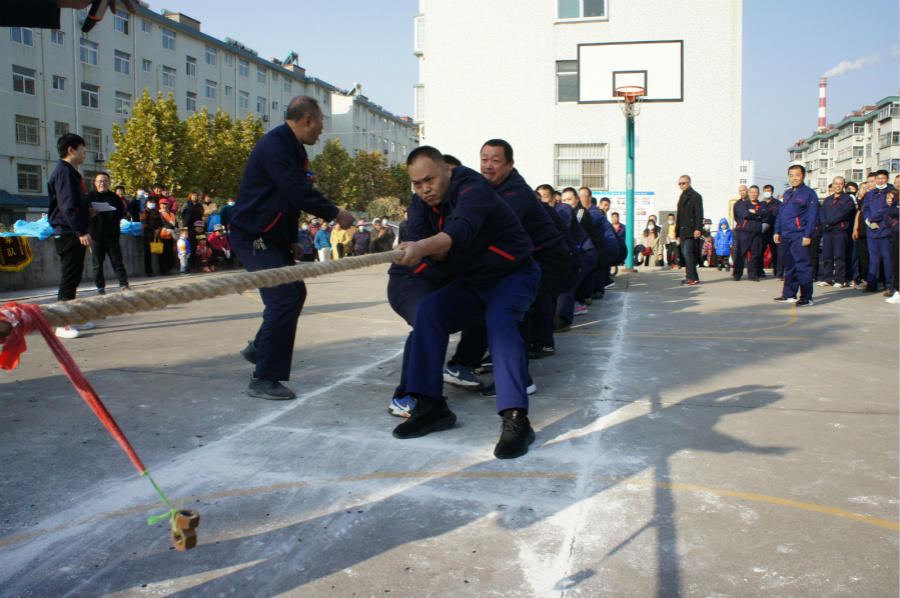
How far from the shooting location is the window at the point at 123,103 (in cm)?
4159

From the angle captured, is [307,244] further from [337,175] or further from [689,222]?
[337,175]

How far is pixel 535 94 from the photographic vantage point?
2264cm

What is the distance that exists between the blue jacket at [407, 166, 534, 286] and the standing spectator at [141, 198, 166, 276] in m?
10.9

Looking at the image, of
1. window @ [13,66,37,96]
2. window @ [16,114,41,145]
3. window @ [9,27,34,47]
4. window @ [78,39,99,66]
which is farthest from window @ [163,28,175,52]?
window @ [16,114,41,145]

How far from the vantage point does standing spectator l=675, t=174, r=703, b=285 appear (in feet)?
39.9

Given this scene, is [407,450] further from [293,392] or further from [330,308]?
[330,308]

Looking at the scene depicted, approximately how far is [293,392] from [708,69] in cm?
2065

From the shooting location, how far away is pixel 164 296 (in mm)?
1895

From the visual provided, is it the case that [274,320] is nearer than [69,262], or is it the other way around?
[274,320]

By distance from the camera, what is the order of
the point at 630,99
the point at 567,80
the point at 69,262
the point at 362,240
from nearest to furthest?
1. the point at 69,262
2. the point at 630,99
3. the point at 362,240
4. the point at 567,80

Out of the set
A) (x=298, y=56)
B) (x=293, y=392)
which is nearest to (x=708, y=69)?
(x=293, y=392)

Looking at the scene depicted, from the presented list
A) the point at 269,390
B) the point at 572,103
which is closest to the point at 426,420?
the point at 269,390

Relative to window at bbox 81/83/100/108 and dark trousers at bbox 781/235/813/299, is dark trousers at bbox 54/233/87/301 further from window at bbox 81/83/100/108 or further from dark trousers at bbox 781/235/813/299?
window at bbox 81/83/100/108

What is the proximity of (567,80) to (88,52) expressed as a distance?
30.5 meters
